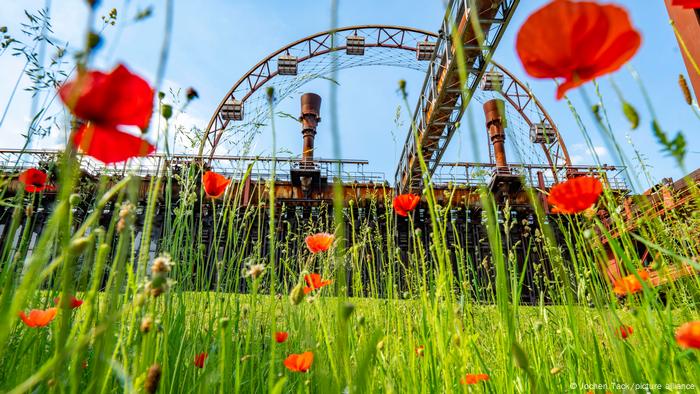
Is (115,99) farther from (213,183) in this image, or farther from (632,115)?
(213,183)

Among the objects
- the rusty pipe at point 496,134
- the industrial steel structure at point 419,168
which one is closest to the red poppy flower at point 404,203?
the industrial steel structure at point 419,168

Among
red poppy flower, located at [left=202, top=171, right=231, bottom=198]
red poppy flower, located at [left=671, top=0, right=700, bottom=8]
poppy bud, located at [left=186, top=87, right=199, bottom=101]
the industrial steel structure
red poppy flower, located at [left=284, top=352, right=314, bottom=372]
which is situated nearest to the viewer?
red poppy flower, located at [left=671, top=0, right=700, bottom=8]

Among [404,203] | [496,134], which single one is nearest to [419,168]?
[496,134]

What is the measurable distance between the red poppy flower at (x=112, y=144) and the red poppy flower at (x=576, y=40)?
363 millimetres

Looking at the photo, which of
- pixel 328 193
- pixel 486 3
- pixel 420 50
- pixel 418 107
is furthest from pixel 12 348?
pixel 420 50

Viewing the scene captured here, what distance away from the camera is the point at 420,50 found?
13094 millimetres

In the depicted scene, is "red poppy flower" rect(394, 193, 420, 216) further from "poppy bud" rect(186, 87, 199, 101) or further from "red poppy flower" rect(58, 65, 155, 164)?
"red poppy flower" rect(58, 65, 155, 164)

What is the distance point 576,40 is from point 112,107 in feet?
1.37

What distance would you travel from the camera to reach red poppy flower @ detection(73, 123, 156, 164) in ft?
1.19

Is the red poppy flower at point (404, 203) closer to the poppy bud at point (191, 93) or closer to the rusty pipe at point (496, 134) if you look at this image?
the poppy bud at point (191, 93)

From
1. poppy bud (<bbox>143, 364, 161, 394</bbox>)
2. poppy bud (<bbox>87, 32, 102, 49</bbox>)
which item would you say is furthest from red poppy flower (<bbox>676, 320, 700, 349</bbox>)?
poppy bud (<bbox>87, 32, 102, 49</bbox>)

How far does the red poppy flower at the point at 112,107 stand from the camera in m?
0.34

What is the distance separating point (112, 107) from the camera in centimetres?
35

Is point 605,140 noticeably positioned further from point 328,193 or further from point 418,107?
point 328,193
